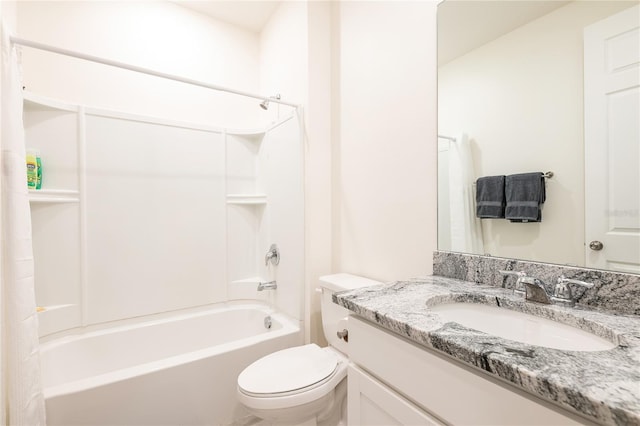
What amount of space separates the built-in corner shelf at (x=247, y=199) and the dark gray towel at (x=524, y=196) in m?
1.68

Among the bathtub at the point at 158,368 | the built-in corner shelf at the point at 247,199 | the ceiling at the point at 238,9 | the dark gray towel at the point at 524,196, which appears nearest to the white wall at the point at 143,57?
the ceiling at the point at 238,9

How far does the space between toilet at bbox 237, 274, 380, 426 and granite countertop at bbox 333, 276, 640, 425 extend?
0.31m

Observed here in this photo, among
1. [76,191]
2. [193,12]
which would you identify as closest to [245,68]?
[193,12]

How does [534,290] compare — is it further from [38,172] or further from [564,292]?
[38,172]

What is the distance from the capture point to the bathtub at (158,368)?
120cm

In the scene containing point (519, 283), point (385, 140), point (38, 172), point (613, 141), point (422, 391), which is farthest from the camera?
point (38, 172)

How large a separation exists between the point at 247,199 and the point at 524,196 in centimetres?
188

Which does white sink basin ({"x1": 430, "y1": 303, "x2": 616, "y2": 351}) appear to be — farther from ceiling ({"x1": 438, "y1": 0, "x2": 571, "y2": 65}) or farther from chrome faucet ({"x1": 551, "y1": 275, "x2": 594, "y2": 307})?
ceiling ({"x1": 438, "y1": 0, "x2": 571, "y2": 65})

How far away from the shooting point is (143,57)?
204cm

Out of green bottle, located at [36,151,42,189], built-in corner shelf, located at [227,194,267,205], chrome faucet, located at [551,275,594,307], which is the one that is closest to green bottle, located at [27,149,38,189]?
green bottle, located at [36,151,42,189]

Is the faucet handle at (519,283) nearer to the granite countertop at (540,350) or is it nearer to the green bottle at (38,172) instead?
the granite countertop at (540,350)

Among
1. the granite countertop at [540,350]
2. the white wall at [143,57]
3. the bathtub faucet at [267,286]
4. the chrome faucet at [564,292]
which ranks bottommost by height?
the bathtub faucet at [267,286]

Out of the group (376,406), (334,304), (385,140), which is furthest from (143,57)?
(376,406)

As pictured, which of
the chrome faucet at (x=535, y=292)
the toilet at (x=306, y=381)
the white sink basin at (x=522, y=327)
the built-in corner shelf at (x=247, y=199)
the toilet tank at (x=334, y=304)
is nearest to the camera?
the white sink basin at (x=522, y=327)
